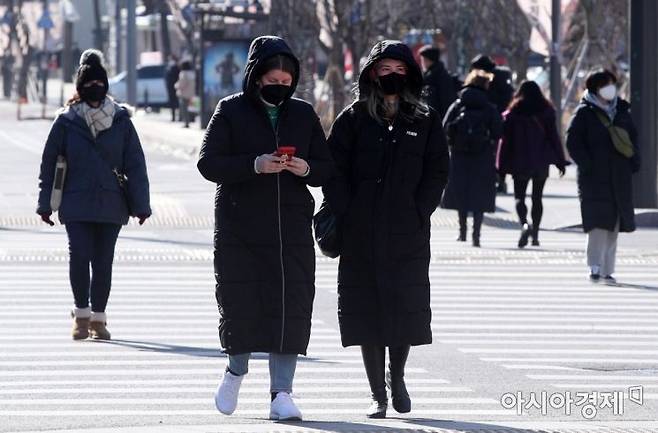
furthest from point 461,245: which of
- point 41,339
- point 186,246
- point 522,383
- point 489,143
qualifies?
point 522,383

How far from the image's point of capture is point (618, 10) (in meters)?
38.8

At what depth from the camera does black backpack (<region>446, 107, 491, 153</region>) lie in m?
19.5

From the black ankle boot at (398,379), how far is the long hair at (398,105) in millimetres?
1035

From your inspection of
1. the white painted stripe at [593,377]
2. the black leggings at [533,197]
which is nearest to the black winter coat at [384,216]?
the white painted stripe at [593,377]

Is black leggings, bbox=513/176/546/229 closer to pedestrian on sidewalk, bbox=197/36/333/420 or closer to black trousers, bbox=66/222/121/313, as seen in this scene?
black trousers, bbox=66/222/121/313

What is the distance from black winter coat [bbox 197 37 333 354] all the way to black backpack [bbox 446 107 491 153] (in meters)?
10.7

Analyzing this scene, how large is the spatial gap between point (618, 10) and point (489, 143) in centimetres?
1963

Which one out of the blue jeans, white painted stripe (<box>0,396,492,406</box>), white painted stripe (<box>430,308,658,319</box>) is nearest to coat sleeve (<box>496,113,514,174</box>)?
white painted stripe (<box>430,308,658,319</box>)

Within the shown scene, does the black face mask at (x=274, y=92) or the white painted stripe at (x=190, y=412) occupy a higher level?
the black face mask at (x=274, y=92)

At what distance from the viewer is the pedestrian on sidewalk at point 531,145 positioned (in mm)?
19812

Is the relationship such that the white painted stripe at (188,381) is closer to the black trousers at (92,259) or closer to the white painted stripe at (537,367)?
the white painted stripe at (537,367)

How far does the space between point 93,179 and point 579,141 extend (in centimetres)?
496

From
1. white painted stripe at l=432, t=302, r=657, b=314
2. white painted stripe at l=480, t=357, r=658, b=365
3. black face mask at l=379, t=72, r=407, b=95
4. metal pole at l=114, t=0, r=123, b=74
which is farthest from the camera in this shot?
metal pole at l=114, t=0, r=123, b=74

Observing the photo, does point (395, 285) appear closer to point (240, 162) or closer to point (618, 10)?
point (240, 162)
